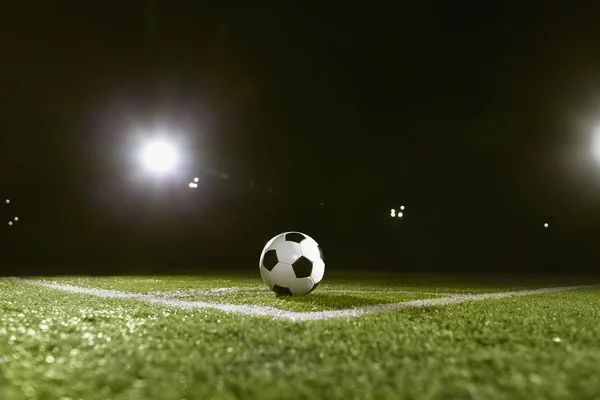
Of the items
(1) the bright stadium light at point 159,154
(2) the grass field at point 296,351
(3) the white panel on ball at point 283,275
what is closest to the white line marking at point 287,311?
(2) the grass field at point 296,351

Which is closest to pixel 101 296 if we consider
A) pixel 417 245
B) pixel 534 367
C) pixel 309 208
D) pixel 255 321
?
pixel 255 321

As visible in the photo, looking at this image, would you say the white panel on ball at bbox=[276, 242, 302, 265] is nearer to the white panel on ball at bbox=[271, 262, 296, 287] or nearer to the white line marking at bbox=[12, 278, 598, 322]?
the white panel on ball at bbox=[271, 262, 296, 287]

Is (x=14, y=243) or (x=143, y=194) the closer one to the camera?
(x=14, y=243)

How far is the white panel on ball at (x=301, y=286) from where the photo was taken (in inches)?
301

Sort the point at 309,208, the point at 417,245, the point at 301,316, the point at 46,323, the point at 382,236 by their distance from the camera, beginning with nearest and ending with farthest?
the point at 46,323, the point at 301,316, the point at 417,245, the point at 382,236, the point at 309,208

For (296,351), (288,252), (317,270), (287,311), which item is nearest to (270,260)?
(288,252)

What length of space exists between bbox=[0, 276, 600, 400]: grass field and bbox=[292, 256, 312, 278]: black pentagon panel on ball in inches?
33.7

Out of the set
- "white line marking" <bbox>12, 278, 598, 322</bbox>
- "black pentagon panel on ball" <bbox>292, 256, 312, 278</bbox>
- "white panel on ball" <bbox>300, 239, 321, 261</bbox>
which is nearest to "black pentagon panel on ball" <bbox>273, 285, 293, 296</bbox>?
"black pentagon panel on ball" <bbox>292, 256, 312, 278</bbox>

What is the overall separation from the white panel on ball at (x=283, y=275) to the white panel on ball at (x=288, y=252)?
0.25ft

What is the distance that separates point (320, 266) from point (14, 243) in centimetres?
2888

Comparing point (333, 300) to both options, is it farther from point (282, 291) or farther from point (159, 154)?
point (159, 154)

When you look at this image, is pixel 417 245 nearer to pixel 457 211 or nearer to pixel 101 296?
pixel 457 211

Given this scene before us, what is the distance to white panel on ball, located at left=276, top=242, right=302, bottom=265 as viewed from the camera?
25.1ft

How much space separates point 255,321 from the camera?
523 centimetres
